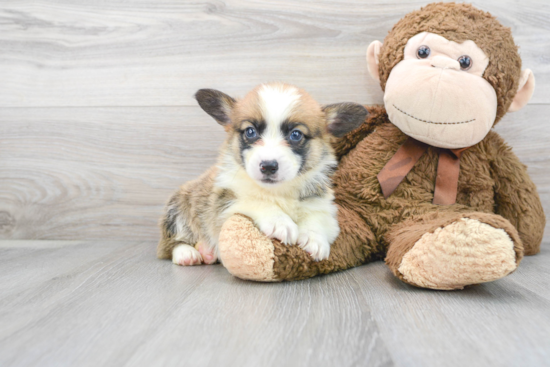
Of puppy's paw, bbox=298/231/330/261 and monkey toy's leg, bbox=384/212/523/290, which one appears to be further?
puppy's paw, bbox=298/231/330/261

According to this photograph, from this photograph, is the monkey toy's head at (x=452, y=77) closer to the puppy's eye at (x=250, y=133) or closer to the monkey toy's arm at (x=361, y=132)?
the monkey toy's arm at (x=361, y=132)

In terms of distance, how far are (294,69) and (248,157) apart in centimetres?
79

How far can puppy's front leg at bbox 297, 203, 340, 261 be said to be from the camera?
140 centimetres

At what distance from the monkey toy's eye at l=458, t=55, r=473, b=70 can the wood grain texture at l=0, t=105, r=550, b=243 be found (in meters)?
1.11

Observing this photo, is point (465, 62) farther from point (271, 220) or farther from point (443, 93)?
point (271, 220)

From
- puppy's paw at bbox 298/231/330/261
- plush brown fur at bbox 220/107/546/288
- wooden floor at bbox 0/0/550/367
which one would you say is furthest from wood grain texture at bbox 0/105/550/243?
puppy's paw at bbox 298/231/330/261

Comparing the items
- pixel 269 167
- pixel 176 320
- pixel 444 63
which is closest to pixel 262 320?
pixel 176 320

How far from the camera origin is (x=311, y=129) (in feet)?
4.85

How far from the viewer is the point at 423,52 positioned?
1.53 meters

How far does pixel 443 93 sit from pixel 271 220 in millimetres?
738

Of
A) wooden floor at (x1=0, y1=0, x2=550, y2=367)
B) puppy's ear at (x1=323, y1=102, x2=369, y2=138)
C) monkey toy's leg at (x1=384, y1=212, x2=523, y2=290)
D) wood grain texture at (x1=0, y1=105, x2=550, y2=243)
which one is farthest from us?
wood grain texture at (x1=0, y1=105, x2=550, y2=243)

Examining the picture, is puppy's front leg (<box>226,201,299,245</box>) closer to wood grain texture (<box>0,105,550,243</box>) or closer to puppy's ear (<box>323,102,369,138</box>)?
puppy's ear (<box>323,102,369,138</box>)

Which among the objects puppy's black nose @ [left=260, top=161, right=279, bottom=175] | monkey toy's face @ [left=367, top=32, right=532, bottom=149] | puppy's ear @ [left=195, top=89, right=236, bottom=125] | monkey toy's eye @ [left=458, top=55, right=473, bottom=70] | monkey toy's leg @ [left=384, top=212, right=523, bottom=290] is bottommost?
monkey toy's leg @ [left=384, top=212, right=523, bottom=290]

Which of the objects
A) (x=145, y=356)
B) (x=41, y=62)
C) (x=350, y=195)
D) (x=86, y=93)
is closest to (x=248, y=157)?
(x=350, y=195)
